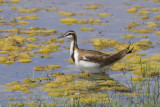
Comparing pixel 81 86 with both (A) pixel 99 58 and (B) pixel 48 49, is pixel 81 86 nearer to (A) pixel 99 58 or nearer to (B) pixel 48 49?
(A) pixel 99 58

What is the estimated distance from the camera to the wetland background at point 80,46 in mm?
8148

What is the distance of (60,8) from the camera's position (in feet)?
51.4

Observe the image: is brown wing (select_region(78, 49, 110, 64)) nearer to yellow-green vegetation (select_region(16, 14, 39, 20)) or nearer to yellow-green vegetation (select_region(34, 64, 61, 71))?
yellow-green vegetation (select_region(34, 64, 61, 71))

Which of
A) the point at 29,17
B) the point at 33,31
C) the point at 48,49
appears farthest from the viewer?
the point at 29,17

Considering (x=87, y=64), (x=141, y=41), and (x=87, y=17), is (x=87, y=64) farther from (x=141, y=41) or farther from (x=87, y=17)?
(x=87, y=17)

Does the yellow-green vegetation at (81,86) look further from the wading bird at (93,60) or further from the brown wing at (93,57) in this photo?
the brown wing at (93,57)

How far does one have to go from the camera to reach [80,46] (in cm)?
1185

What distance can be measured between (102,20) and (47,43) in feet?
9.93

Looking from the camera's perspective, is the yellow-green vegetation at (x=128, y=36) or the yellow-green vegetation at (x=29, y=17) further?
the yellow-green vegetation at (x=29, y=17)

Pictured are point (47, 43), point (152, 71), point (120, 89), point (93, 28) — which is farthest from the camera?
point (93, 28)

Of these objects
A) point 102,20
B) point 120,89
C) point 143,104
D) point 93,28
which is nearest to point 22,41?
point 93,28

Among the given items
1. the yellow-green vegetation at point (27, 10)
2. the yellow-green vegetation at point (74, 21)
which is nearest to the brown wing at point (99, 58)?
the yellow-green vegetation at point (74, 21)

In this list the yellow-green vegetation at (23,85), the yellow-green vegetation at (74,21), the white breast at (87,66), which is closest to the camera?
the yellow-green vegetation at (23,85)

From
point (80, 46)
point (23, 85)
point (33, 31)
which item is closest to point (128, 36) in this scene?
point (80, 46)
